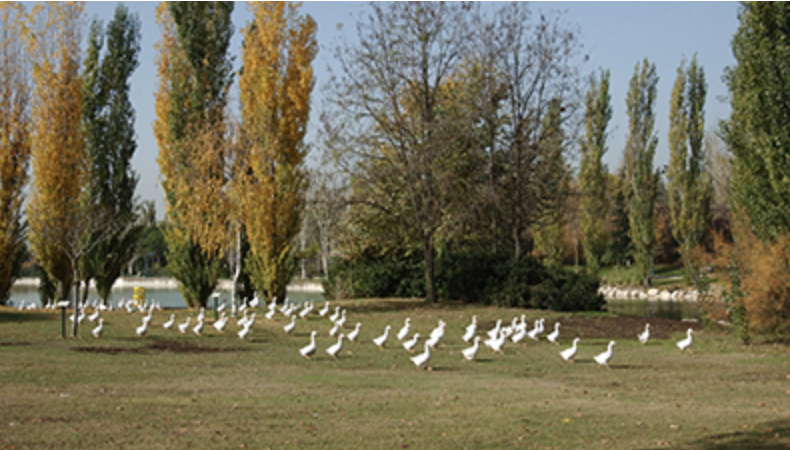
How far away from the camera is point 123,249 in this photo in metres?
37.4

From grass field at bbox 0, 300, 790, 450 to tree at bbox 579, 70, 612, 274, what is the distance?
1497 inches

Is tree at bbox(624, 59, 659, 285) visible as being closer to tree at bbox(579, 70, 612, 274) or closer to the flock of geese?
tree at bbox(579, 70, 612, 274)

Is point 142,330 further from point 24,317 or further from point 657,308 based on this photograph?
point 657,308

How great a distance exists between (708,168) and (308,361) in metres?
60.5

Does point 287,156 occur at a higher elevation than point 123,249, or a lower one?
higher

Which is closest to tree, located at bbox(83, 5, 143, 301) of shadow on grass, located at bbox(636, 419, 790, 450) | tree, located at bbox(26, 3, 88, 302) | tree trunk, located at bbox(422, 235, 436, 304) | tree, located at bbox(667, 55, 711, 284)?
tree, located at bbox(26, 3, 88, 302)

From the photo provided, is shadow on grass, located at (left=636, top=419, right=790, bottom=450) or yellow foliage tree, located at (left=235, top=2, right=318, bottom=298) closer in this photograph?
shadow on grass, located at (left=636, top=419, right=790, bottom=450)

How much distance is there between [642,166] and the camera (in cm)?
6041

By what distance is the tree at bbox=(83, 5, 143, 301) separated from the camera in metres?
36.4

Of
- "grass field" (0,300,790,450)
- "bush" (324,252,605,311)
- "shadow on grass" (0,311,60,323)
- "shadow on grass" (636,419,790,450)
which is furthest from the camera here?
"bush" (324,252,605,311)

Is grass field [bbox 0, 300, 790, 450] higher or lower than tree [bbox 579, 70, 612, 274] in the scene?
lower

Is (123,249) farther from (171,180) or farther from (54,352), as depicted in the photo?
(54,352)

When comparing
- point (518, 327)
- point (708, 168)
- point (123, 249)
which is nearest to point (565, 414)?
point (518, 327)

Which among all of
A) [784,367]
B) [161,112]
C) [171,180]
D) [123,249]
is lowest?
[784,367]
